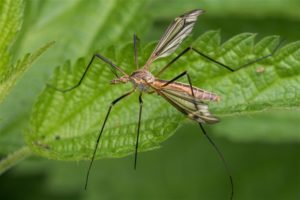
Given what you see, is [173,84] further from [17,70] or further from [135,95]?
[17,70]

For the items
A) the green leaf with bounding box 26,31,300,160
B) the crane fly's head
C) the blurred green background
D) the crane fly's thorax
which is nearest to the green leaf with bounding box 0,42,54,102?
the green leaf with bounding box 26,31,300,160

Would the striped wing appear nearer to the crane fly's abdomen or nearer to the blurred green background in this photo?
the crane fly's abdomen

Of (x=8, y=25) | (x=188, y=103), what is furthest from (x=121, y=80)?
(x=8, y=25)

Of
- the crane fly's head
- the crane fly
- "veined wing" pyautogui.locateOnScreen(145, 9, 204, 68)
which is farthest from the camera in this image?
"veined wing" pyautogui.locateOnScreen(145, 9, 204, 68)

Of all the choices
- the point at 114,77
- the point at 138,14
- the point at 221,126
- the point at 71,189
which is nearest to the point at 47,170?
the point at 71,189

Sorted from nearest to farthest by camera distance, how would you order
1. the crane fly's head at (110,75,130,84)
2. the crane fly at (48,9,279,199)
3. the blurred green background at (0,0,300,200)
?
the crane fly at (48,9,279,199)
the crane fly's head at (110,75,130,84)
the blurred green background at (0,0,300,200)

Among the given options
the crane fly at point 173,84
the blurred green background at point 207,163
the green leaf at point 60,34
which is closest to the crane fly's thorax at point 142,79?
Answer: the crane fly at point 173,84

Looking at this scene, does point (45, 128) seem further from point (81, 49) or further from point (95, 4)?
point (95, 4)
